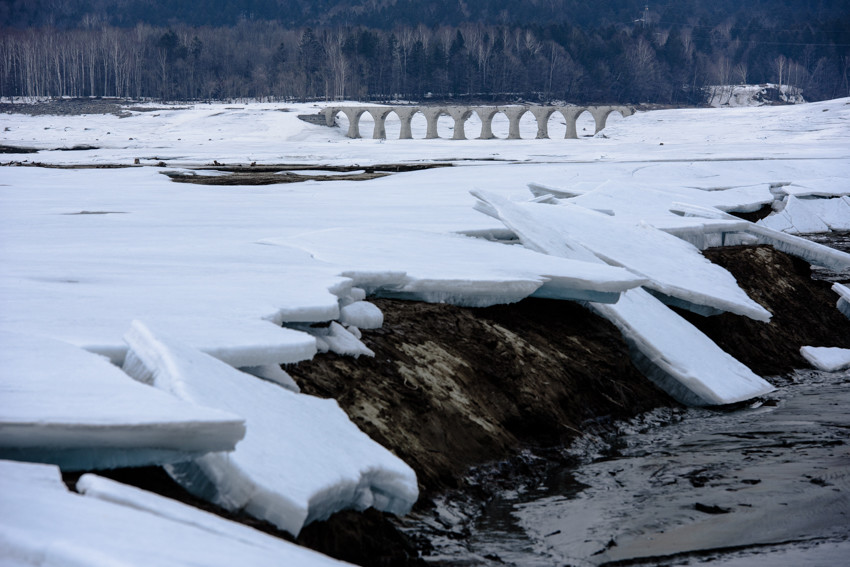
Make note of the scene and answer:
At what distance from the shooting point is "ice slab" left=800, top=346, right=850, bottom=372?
833cm

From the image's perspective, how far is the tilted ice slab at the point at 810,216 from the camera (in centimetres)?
1560

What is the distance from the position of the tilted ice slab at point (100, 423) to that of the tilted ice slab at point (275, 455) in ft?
0.57

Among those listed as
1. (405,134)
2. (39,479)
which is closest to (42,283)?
(39,479)

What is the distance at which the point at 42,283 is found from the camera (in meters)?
5.32

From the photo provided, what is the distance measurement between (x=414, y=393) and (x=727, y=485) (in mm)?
1662

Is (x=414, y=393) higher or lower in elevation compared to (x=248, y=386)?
lower

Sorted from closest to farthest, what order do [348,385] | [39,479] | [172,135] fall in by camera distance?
[39,479] < [348,385] < [172,135]

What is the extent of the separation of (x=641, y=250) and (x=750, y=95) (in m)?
93.6

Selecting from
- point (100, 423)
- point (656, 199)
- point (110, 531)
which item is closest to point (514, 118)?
point (656, 199)

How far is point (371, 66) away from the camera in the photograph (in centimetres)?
8688

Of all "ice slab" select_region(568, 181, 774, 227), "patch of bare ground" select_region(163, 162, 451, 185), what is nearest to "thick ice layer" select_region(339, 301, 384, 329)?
"ice slab" select_region(568, 181, 774, 227)

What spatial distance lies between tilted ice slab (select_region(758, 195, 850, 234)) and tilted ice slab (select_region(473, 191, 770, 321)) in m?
6.32

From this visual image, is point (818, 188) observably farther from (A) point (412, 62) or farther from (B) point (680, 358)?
(A) point (412, 62)

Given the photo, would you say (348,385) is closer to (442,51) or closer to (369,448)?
(369,448)
